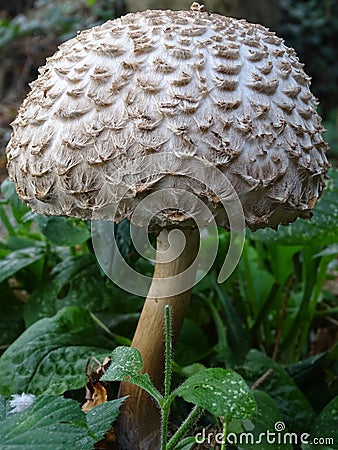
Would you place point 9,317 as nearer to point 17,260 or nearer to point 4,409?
point 17,260

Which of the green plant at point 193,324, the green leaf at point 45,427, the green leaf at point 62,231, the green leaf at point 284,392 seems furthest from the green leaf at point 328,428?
the green leaf at point 62,231

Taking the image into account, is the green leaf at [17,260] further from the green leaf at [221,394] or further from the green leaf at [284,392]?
the green leaf at [221,394]

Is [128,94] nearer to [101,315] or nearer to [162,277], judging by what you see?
[162,277]

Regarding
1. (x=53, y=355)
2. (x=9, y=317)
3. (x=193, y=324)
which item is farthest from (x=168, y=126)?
(x=9, y=317)

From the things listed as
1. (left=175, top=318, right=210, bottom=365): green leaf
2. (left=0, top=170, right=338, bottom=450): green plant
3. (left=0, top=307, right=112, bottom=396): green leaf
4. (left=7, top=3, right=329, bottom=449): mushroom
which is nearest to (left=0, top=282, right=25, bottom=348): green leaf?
(left=0, top=170, right=338, bottom=450): green plant

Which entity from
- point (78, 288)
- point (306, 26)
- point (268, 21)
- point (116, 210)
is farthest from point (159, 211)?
point (306, 26)

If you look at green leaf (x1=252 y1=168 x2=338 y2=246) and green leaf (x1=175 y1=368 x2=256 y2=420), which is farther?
green leaf (x1=252 y1=168 x2=338 y2=246)

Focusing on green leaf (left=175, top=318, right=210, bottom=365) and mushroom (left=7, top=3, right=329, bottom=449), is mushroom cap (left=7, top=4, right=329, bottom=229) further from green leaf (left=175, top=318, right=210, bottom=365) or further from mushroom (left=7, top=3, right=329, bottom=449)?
green leaf (left=175, top=318, right=210, bottom=365)
